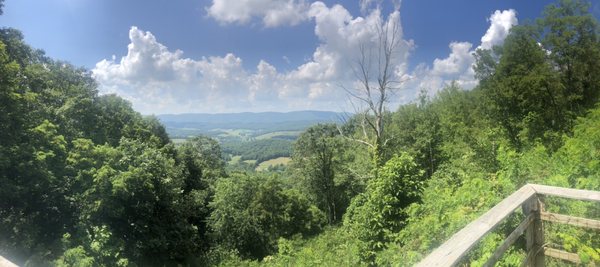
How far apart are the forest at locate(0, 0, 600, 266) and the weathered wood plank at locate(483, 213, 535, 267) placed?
0.37 metres

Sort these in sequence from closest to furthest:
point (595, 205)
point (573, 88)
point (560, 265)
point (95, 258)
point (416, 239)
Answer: point (560, 265) → point (595, 205) → point (416, 239) → point (95, 258) → point (573, 88)

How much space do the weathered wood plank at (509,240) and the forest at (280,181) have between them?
0.37m

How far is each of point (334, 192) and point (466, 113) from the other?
55.1ft

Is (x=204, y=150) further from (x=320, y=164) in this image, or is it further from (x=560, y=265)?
(x=560, y=265)

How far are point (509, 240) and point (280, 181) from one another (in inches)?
1258

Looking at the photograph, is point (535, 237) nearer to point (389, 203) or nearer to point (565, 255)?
point (565, 255)

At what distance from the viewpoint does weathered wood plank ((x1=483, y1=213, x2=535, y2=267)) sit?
2.28 m

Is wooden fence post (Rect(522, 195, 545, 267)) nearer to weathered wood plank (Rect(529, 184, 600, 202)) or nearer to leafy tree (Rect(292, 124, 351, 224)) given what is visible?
weathered wood plank (Rect(529, 184, 600, 202))

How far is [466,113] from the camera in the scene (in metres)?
36.2

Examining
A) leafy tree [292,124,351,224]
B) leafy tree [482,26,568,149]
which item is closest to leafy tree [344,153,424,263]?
leafy tree [482,26,568,149]

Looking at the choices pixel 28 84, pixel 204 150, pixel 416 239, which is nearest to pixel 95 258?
pixel 28 84

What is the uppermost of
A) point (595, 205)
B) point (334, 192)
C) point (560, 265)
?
point (595, 205)

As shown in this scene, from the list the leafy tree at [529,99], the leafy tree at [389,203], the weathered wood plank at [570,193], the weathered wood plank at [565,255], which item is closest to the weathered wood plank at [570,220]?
the weathered wood plank at [570,193]

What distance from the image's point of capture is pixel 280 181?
34125 mm
